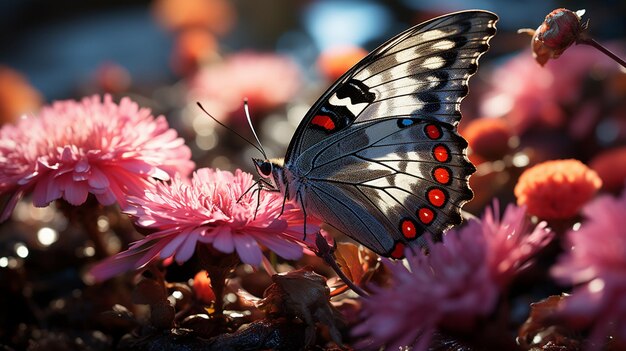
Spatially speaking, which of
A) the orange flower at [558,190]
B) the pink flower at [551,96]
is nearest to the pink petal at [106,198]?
the orange flower at [558,190]

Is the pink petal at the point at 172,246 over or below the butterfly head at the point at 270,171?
below

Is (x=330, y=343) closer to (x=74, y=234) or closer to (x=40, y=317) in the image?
(x=40, y=317)

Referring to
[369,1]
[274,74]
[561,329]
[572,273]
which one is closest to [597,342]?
[572,273]

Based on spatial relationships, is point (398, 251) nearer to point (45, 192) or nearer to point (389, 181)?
point (389, 181)

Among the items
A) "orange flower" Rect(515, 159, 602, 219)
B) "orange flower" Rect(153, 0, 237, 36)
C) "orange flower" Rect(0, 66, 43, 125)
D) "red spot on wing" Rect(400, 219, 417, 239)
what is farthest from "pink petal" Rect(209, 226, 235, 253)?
"orange flower" Rect(153, 0, 237, 36)

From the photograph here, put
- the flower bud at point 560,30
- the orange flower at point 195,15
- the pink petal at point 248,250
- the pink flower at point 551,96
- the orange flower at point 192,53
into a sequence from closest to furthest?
the pink petal at point 248,250 → the flower bud at point 560,30 → the pink flower at point 551,96 → the orange flower at point 192,53 → the orange flower at point 195,15

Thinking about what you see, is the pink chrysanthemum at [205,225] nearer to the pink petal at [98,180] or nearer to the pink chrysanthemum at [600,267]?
the pink petal at [98,180]
